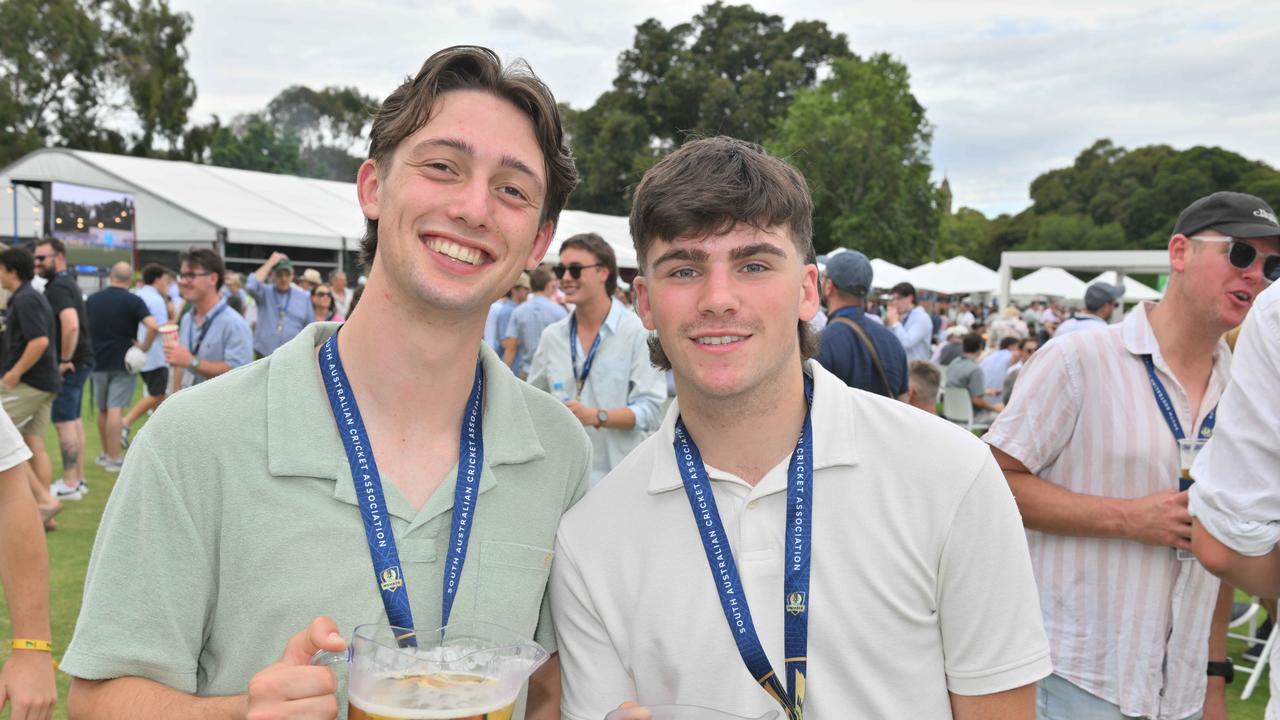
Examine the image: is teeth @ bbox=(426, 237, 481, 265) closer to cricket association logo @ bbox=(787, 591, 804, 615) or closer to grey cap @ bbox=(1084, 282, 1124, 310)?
cricket association logo @ bbox=(787, 591, 804, 615)

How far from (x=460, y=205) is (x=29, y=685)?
6.22 ft

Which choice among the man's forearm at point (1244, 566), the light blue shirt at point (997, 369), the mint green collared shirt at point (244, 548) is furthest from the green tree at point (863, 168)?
the mint green collared shirt at point (244, 548)

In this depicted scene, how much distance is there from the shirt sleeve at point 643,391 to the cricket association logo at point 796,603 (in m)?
3.90

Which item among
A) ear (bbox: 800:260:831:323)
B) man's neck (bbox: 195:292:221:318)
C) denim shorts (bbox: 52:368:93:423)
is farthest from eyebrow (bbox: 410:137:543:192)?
denim shorts (bbox: 52:368:93:423)

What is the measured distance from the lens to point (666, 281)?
218 cm

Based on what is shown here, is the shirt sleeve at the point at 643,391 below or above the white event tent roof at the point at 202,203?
below

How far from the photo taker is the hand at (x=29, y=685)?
2648mm

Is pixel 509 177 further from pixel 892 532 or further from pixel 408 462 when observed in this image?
pixel 892 532

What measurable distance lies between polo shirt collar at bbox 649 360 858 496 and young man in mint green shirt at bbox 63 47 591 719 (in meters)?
0.25

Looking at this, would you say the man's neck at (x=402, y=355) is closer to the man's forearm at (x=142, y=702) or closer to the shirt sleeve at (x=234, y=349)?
the man's forearm at (x=142, y=702)

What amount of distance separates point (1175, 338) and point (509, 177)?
2214mm

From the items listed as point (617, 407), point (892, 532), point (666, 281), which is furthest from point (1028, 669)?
point (617, 407)

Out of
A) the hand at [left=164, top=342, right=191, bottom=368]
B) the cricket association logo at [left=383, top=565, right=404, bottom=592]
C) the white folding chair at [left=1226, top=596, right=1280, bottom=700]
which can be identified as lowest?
the white folding chair at [left=1226, top=596, right=1280, bottom=700]

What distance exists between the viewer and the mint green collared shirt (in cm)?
175
